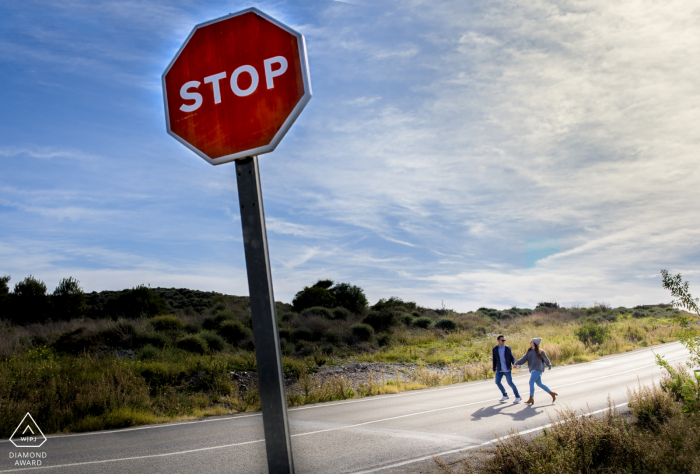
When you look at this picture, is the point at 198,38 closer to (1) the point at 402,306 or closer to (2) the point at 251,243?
(2) the point at 251,243

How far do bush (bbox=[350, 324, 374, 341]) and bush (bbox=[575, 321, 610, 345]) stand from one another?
51.8 ft

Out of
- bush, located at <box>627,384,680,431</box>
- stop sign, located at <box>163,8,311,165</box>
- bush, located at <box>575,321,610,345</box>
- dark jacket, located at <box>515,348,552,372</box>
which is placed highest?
stop sign, located at <box>163,8,311,165</box>

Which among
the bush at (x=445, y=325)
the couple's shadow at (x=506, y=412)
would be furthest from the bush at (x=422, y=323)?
the couple's shadow at (x=506, y=412)

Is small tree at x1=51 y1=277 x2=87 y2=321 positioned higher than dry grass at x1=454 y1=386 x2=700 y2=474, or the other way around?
small tree at x1=51 y1=277 x2=87 y2=321

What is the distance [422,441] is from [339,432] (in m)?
1.85

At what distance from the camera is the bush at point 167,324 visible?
2316 centimetres

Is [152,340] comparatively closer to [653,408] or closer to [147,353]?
[147,353]

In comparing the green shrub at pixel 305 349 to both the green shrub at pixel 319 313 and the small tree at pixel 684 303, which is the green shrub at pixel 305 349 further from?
the small tree at pixel 684 303

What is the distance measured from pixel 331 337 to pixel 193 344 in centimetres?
851

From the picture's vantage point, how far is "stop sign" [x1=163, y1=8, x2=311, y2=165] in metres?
2.12

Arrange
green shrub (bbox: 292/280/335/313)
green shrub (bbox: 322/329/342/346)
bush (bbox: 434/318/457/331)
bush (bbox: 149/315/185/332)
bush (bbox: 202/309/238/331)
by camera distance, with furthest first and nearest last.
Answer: green shrub (bbox: 292/280/335/313), bush (bbox: 434/318/457/331), green shrub (bbox: 322/329/342/346), bush (bbox: 202/309/238/331), bush (bbox: 149/315/185/332)

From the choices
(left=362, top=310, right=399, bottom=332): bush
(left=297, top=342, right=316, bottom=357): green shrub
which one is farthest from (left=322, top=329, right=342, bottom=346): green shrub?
(left=362, top=310, right=399, bottom=332): bush

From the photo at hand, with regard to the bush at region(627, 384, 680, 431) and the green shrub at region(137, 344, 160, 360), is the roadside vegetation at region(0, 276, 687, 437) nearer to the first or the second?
the green shrub at region(137, 344, 160, 360)

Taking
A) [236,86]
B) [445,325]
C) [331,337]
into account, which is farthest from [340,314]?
[236,86]
